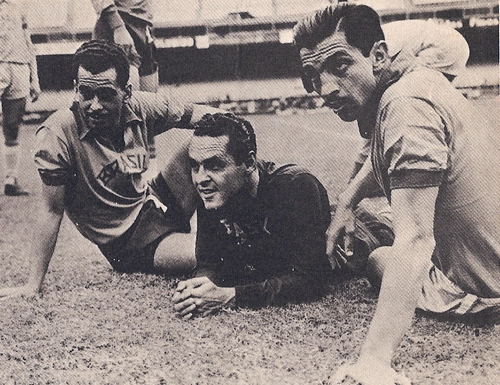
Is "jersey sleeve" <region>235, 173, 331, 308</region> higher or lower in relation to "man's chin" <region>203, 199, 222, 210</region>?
lower

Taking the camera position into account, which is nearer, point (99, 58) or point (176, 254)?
point (99, 58)

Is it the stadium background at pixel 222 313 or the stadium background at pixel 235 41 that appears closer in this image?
the stadium background at pixel 222 313

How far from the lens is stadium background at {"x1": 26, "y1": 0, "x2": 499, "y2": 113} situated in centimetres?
175

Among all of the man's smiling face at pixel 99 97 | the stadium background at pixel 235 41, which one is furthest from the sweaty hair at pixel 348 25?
the man's smiling face at pixel 99 97

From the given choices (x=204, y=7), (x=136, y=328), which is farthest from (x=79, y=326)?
(x=204, y=7)

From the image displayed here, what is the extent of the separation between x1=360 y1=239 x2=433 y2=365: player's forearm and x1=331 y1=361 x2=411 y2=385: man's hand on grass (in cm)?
1

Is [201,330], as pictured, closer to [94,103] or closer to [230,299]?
[230,299]

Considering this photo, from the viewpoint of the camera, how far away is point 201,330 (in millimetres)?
1653

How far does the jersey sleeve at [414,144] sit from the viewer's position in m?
1.30

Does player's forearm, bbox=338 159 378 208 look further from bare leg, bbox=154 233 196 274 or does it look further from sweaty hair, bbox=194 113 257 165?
bare leg, bbox=154 233 196 274

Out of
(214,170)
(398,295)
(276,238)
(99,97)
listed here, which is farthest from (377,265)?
(99,97)

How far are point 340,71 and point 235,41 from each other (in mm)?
427

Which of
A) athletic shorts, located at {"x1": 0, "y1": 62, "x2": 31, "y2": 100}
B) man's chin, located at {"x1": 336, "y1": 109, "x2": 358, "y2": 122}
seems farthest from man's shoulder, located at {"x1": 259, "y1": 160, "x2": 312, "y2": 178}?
athletic shorts, located at {"x1": 0, "y1": 62, "x2": 31, "y2": 100}

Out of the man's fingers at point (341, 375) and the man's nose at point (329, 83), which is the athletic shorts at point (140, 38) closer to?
the man's nose at point (329, 83)
